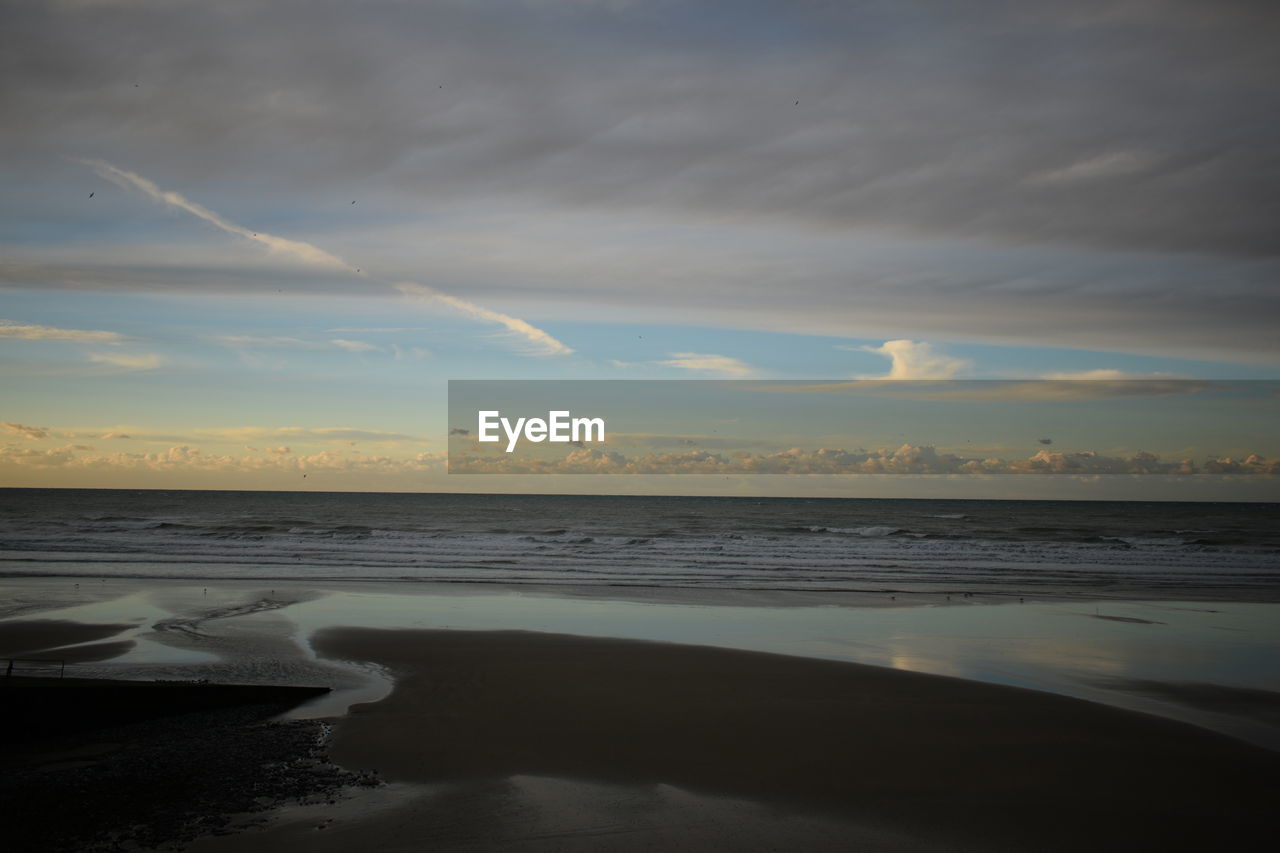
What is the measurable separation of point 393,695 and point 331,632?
5351mm

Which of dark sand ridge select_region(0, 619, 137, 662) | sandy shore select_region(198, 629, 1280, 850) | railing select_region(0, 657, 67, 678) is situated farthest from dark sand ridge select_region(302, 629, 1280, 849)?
dark sand ridge select_region(0, 619, 137, 662)

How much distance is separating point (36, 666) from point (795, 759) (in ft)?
34.1

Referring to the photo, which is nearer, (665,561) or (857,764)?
(857,764)

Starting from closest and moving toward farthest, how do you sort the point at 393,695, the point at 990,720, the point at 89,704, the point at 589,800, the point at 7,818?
the point at 7,818
the point at 589,800
the point at 89,704
the point at 990,720
the point at 393,695

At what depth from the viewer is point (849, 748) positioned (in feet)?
28.3

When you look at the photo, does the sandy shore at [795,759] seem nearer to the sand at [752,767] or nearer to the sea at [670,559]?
the sand at [752,767]

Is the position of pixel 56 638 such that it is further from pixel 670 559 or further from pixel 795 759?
pixel 670 559

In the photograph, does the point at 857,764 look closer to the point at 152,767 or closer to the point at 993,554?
the point at 152,767

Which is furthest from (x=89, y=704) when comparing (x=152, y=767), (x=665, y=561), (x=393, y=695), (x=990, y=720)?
(x=665, y=561)

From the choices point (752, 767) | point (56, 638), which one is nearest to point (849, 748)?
point (752, 767)

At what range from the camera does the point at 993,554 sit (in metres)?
38.0

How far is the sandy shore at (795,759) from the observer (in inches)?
254

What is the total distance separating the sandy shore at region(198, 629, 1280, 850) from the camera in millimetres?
6457

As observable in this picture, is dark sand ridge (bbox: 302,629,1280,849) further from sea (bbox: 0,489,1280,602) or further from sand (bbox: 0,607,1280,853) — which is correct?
sea (bbox: 0,489,1280,602)
